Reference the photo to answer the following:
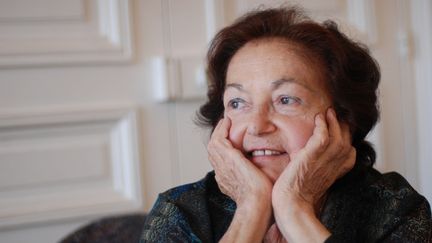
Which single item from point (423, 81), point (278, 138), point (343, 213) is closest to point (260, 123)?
point (278, 138)

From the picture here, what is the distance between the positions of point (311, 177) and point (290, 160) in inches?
2.3

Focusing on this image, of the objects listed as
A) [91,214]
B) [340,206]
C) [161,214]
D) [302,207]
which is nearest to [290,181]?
[302,207]

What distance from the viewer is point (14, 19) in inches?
54.8

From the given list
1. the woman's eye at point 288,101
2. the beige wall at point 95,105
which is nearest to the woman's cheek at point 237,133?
the woman's eye at point 288,101

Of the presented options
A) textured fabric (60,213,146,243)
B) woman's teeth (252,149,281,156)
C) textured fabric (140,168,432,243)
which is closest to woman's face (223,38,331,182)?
woman's teeth (252,149,281,156)

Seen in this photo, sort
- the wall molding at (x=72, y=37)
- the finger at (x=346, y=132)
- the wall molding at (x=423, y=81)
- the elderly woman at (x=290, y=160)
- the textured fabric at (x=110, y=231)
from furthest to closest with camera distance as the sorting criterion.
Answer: the wall molding at (x=423, y=81), the wall molding at (x=72, y=37), the finger at (x=346, y=132), the elderly woman at (x=290, y=160), the textured fabric at (x=110, y=231)

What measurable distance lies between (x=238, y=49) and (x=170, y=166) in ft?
1.80

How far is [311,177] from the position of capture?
1.06 m

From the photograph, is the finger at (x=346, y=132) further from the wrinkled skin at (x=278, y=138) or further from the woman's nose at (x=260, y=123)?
the woman's nose at (x=260, y=123)

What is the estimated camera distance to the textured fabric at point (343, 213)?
104cm

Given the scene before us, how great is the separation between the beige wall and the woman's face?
48 centimetres

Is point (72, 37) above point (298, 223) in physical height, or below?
above

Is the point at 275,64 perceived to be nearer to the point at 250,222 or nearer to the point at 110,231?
the point at 250,222

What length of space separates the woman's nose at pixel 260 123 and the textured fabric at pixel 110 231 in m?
0.31
